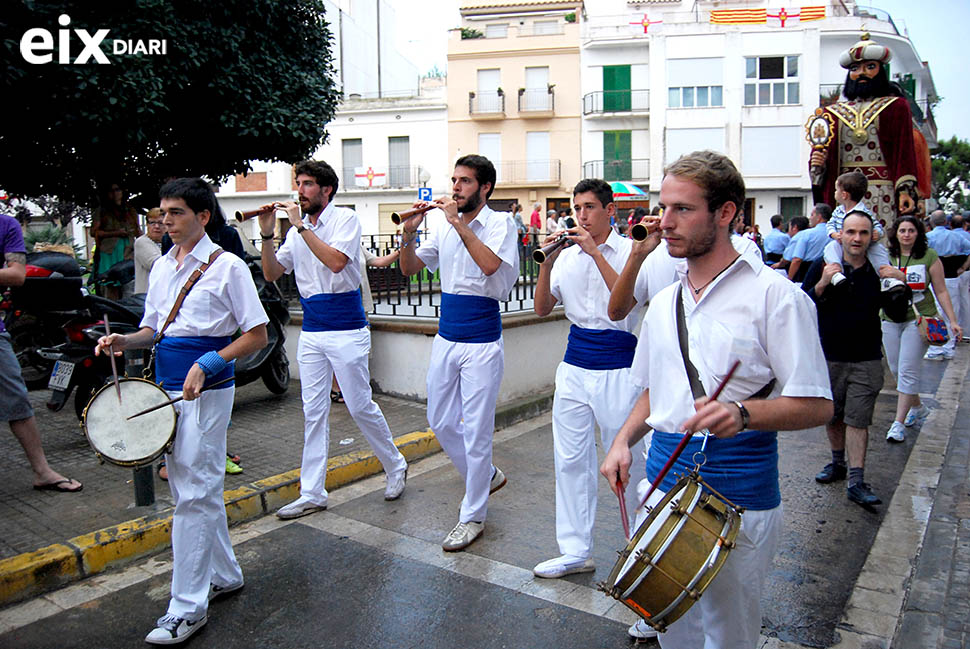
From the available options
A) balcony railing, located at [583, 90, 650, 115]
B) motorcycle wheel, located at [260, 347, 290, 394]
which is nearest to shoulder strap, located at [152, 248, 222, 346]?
motorcycle wheel, located at [260, 347, 290, 394]

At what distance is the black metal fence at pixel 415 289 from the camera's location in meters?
8.45

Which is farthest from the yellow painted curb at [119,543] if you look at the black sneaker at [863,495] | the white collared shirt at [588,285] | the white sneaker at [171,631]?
the black sneaker at [863,495]

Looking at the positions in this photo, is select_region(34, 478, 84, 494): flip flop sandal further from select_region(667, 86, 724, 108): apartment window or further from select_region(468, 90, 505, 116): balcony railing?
select_region(667, 86, 724, 108): apartment window

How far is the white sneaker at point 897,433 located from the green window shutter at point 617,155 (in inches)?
1236

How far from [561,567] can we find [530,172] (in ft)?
115

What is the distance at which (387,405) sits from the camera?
26.0 feet

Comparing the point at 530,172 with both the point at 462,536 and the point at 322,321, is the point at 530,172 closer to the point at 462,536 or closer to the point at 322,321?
the point at 322,321

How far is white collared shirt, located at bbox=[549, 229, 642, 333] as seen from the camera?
4070mm

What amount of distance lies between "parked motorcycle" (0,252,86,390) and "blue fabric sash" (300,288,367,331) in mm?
2860

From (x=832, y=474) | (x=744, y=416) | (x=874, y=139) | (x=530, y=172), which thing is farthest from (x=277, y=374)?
(x=530, y=172)

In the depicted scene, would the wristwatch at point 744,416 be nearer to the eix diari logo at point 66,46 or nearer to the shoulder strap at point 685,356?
the shoulder strap at point 685,356

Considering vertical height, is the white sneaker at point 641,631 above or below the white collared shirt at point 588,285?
below

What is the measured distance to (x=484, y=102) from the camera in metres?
38.1

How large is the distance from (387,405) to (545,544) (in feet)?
11.7
